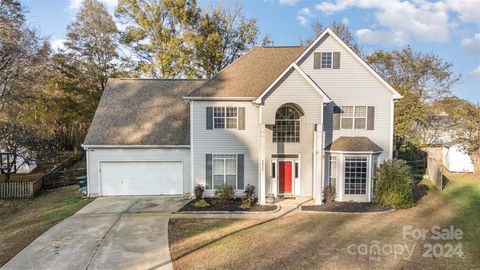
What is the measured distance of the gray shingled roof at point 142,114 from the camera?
17938 mm

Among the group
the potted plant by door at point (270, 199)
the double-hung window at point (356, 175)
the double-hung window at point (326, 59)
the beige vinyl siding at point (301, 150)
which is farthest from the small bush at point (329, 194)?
the double-hung window at point (326, 59)

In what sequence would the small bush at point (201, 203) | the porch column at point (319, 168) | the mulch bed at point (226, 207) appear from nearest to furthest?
1. the mulch bed at point (226, 207)
2. the small bush at point (201, 203)
3. the porch column at point (319, 168)

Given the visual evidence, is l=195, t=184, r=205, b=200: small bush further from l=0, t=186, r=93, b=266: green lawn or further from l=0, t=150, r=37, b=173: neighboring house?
l=0, t=150, r=37, b=173: neighboring house

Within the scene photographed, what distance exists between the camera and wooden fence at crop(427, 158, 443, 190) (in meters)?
19.2

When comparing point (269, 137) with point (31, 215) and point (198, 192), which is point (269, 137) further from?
point (31, 215)

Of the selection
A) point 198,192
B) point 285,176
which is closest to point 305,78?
point 285,176

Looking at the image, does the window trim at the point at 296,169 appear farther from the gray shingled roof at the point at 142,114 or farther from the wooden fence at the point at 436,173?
the wooden fence at the point at 436,173

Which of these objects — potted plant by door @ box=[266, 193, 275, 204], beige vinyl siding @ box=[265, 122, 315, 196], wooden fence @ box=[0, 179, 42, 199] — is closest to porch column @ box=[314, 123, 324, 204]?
beige vinyl siding @ box=[265, 122, 315, 196]

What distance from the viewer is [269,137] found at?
56.7 feet

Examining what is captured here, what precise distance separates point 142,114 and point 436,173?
19851 mm

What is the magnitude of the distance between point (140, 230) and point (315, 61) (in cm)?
1239

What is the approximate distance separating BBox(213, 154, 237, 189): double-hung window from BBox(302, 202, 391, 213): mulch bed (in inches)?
172

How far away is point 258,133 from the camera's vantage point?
17172 mm

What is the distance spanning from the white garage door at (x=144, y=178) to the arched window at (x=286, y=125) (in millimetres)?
6119
